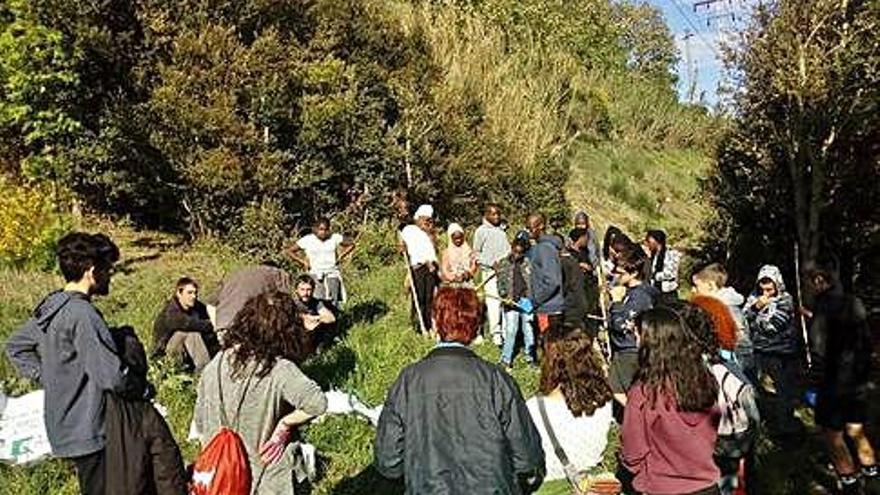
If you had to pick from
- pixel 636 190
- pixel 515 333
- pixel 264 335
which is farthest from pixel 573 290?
pixel 636 190

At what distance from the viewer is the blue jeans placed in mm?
9883

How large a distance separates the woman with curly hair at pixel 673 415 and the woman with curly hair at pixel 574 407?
328 millimetres

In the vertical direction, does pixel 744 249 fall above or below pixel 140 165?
below

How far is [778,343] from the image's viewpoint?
7.81 metres

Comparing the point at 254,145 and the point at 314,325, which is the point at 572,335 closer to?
the point at 314,325

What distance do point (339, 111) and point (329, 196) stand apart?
1.70 metres

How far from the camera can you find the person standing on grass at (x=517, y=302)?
9852 mm

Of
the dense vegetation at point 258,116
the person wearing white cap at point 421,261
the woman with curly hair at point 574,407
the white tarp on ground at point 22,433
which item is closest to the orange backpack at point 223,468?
the woman with curly hair at point 574,407

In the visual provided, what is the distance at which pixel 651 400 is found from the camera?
4.10 meters

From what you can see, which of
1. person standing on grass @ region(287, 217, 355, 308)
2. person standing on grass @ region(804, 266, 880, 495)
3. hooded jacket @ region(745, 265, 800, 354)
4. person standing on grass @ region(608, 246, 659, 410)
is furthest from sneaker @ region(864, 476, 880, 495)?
person standing on grass @ region(287, 217, 355, 308)

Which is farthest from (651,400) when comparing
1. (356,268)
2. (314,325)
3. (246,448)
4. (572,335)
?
(356,268)

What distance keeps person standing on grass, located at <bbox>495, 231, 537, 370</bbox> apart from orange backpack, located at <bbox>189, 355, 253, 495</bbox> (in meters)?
6.05

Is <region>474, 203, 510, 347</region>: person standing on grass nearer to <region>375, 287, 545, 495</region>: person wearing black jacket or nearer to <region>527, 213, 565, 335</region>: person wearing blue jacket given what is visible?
<region>527, 213, 565, 335</region>: person wearing blue jacket

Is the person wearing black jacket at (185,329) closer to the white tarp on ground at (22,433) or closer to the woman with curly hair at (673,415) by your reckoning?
the white tarp on ground at (22,433)
